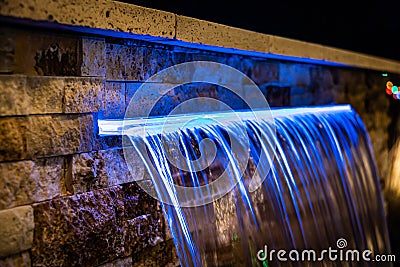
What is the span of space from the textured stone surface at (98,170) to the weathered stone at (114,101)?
0.15 meters

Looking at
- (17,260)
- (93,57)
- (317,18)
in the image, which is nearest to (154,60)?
(93,57)

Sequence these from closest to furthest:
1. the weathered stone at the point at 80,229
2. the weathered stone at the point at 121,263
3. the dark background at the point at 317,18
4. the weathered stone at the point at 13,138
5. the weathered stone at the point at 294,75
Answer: the weathered stone at the point at 13,138, the weathered stone at the point at 80,229, the weathered stone at the point at 121,263, the dark background at the point at 317,18, the weathered stone at the point at 294,75

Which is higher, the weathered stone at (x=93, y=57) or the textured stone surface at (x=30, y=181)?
the weathered stone at (x=93, y=57)

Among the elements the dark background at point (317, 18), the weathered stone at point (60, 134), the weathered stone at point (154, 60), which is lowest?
the weathered stone at point (60, 134)

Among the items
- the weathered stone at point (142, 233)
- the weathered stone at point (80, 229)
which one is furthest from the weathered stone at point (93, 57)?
the weathered stone at point (142, 233)

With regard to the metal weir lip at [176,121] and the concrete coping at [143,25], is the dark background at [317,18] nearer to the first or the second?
the concrete coping at [143,25]

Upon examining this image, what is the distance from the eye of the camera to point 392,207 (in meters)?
3.95

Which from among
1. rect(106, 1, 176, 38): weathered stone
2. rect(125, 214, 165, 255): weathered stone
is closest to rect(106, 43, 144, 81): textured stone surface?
rect(106, 1, 176, 38): weathered stone

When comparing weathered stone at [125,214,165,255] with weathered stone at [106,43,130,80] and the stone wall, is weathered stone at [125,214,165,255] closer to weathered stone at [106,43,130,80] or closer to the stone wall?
the stone wall

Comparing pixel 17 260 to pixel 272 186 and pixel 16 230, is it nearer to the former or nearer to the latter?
pixel 16 230

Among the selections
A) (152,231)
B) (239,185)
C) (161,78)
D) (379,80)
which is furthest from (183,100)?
(379,80)

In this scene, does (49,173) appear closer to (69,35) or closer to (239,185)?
(69,35)

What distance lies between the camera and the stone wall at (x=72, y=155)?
1427 millimetres

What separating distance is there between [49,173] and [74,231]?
23 cm
